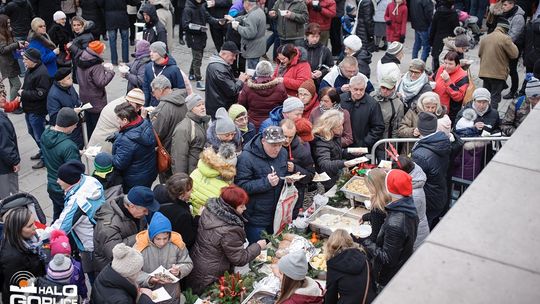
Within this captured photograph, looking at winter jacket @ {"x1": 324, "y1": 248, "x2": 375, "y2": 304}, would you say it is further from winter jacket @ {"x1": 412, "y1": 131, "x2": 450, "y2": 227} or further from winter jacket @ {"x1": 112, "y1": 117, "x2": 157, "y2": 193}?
winter jacket @ {"x1": 112, "y1": 117, "x2": 157, "y2": 193}

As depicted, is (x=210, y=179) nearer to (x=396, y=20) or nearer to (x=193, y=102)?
(x=193, y=102)

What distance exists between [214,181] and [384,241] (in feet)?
6.73

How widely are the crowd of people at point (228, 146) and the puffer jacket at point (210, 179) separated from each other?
0.04ft

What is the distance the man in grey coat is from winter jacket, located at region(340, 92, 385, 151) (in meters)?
4.24

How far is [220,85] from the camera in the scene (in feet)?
34.4

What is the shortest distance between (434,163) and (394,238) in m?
1.83

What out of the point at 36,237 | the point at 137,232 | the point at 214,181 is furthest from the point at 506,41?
the point at 36,237

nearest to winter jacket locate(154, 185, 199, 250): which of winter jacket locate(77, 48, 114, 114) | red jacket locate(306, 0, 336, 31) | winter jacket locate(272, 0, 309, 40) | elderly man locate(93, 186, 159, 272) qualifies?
elderly man locate(93, 186, 159, 272)

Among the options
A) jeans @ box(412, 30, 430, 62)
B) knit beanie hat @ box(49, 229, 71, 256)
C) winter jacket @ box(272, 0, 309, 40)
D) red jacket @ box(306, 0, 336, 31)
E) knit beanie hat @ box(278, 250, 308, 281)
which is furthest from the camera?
jeans @ box(412, 30, 430, 62)

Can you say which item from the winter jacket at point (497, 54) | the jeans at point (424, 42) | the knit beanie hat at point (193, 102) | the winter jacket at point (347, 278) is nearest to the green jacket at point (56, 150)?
the knit beanie hat at point (193, 102)

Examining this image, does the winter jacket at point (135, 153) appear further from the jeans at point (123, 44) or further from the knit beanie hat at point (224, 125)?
the jeans at point (123, 44)

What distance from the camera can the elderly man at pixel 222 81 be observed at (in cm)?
1041

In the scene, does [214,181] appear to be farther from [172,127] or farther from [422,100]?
[422,100]

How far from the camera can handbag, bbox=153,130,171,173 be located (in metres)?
8.73
